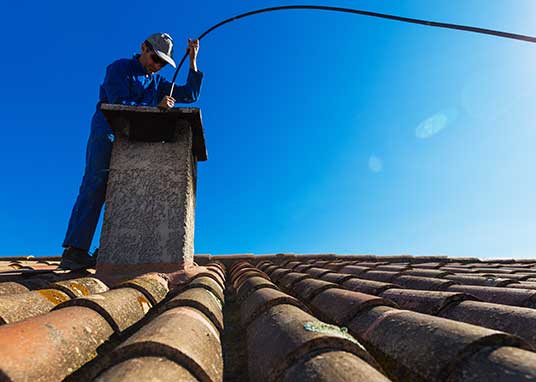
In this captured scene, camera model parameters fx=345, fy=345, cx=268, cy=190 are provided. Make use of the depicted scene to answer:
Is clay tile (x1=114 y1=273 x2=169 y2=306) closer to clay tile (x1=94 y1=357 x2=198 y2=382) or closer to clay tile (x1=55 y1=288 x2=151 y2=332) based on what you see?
clay tile (x1=55 y1=288 x2=151 y2=332)

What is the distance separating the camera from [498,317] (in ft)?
4.91

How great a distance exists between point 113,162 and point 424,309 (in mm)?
3040

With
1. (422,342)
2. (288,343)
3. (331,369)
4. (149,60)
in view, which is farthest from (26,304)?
(149,60)

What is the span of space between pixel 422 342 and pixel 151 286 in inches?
75.5

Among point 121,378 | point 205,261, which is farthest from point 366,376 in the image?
point 205,261

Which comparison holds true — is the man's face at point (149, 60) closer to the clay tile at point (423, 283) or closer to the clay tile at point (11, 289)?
the clay tile at point (11, 289)

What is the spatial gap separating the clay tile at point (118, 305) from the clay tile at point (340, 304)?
39.5 inches

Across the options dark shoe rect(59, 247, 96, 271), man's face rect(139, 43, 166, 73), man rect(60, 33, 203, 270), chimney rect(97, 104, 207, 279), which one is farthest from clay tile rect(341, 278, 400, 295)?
man's face rect(139, 43, 166, 73)

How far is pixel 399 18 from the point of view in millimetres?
2830

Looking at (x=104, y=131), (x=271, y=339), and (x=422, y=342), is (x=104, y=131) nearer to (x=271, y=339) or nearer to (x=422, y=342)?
(x=271, y=339)

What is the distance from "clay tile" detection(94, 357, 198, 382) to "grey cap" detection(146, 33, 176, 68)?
3.45m

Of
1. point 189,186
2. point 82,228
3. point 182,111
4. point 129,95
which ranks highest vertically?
point 129,95

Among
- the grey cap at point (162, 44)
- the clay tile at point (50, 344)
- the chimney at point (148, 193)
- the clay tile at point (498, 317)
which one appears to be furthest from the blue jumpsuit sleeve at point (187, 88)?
the clay tile at point (498, 317)

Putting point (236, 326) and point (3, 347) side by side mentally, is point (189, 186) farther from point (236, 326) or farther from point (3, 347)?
point (3, 347)
